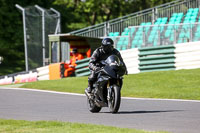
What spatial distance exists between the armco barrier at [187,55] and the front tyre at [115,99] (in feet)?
36.4

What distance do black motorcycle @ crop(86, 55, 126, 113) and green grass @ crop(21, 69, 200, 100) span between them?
450 cm

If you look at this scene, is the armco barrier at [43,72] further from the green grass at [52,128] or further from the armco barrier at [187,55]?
the green grass at [52,128]

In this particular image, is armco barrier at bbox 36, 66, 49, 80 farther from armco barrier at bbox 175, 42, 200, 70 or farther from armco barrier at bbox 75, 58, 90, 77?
armco barrier at bbox 175, 42, 200, 70

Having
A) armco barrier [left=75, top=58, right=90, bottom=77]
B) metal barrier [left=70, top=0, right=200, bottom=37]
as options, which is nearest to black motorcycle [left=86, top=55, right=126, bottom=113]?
armco barrier [left=75, top=58, right=90, bottom=77]

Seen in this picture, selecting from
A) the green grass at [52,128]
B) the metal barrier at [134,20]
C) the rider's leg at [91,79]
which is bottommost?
the green grass at [52,128]

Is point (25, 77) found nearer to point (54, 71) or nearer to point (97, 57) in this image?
point (54, 71)

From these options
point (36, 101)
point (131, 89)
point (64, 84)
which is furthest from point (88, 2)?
point (36, 101)

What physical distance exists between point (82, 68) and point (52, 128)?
54.9ft

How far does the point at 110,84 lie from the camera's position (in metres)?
10.2

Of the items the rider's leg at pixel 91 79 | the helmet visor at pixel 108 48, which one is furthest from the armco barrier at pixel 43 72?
the helmet visor at pixel 108 48

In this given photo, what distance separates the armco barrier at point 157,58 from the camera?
21.6m

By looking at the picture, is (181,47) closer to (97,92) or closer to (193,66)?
(193,66)

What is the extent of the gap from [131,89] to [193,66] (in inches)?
187

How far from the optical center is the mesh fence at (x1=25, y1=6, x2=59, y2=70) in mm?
27125
